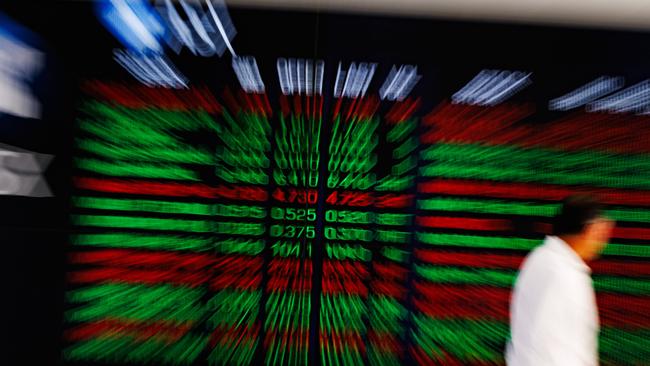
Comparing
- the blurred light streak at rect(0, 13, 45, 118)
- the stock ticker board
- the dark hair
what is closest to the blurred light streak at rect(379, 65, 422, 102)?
the stock ticker board

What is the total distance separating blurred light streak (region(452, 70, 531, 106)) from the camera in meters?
2.31

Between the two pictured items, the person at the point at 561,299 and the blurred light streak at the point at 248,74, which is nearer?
the person at the point at 561,299

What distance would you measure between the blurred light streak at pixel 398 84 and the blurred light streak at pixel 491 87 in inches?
9.7

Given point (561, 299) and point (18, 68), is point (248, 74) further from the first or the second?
point (561, 299)

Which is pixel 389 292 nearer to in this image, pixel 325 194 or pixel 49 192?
pixel 325 194

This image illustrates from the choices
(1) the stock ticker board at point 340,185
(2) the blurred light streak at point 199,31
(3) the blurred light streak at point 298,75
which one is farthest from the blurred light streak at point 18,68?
(3) the blurred light streak at point 298,75

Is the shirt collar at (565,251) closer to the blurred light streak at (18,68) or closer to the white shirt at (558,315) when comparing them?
the white shirt at (558,315)

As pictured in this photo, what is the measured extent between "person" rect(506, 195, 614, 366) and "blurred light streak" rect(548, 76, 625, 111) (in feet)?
2.85

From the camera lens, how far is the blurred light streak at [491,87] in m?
2.31

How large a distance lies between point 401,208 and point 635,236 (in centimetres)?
127

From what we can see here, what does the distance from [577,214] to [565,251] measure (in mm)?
146

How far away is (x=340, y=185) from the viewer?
7.70 ft

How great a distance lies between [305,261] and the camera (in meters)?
2.37

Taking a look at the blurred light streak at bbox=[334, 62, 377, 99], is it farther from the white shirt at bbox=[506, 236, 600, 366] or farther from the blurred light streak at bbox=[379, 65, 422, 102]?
the white shirt at bbox=[506, 236, 600, 366]
